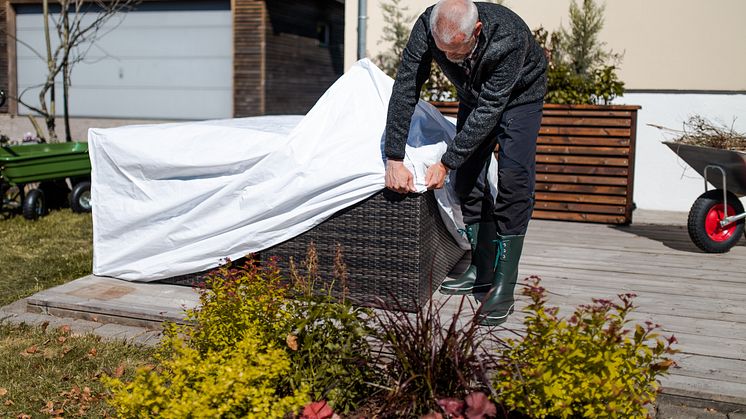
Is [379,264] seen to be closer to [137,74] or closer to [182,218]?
[182,218]

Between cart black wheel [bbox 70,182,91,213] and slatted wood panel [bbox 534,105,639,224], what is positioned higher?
slatted wood panel [bbox 534,105,639,224]

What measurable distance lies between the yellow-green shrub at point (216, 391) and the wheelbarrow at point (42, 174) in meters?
4.84

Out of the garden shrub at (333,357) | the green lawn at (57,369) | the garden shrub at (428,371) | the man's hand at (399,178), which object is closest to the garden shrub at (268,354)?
the garden shrub at (333,357)

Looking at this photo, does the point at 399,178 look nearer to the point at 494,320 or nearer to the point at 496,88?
the point at 496,88

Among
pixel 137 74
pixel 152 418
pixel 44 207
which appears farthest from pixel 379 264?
pixel 137 74

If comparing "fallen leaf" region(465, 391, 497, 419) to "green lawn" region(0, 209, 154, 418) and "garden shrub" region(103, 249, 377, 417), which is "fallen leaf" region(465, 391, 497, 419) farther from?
"green lawn" region(0, 209, 154, 418)

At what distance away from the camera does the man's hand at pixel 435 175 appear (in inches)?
144

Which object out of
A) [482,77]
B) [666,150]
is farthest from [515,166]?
[666,150]

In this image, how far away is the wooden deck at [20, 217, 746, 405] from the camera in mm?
3135

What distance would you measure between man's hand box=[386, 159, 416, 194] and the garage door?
976 centimetres

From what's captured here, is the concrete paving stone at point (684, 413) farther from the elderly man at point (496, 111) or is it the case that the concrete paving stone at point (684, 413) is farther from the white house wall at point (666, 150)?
the white house wall at point (666, 150)

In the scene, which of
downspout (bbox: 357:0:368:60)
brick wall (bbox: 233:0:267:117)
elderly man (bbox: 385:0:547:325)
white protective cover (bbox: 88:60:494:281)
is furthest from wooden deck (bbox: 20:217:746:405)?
brick wall (bbox: 233:0:267:117)

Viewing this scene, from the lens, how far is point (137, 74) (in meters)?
13.4

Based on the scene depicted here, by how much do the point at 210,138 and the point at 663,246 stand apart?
3182mm
